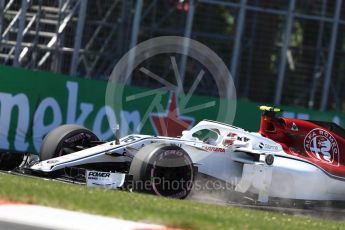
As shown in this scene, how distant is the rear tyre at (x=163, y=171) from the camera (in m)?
12.2

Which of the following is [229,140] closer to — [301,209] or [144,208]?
[301,209]

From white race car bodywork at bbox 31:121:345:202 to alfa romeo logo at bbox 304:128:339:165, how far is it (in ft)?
1.07

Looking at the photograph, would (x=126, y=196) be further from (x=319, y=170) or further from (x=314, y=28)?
(x=314, y=28)

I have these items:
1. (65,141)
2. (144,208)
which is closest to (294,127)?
(65,141)

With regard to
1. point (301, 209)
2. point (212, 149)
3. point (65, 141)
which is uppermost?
point (212, 149)

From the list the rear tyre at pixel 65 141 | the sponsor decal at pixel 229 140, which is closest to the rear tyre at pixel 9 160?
the rear tyre at pixel 65 141

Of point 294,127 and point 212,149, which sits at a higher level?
point 294,127

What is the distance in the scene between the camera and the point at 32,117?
678 inches

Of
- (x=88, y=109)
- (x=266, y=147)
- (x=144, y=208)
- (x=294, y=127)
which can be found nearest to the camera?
(x=144, y=208)

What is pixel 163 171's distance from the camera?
12320mm

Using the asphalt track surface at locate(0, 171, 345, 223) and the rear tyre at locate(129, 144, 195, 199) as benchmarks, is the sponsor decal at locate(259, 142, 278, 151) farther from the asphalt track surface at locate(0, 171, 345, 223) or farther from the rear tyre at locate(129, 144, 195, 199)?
the rear tyre at locate(129, 144, 195, 199)

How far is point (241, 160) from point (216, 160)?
0.38 m

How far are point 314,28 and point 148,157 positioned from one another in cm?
1431

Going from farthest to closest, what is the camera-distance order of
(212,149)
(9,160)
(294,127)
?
1. (9,160)
2. (294,127)
3. (212,149)
